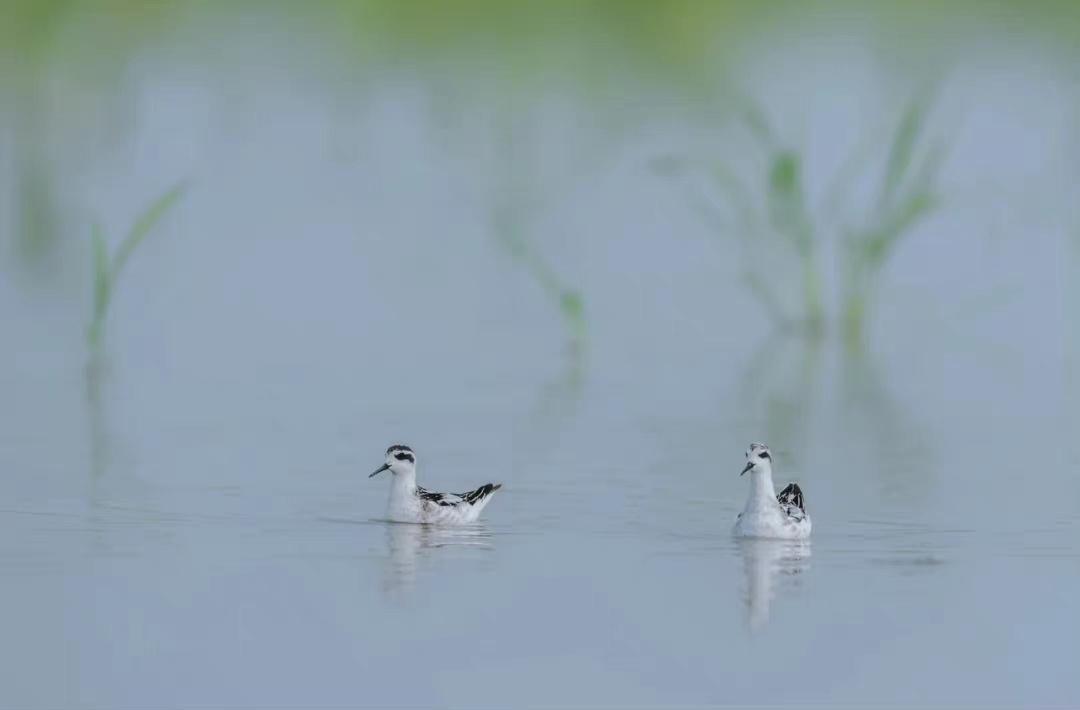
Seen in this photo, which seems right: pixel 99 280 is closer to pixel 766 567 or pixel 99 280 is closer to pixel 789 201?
pixel 789 201

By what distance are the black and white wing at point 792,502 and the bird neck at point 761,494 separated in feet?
0.29

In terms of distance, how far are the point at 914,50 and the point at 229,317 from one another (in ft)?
38.3

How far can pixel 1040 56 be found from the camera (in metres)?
30.8

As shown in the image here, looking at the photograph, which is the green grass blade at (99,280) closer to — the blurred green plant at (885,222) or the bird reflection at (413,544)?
the bird reflection at (413,544)

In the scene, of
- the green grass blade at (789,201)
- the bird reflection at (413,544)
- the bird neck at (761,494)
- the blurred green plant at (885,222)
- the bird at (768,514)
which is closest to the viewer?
the bird reflection at (413,544)

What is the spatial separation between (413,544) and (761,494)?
5.48ft

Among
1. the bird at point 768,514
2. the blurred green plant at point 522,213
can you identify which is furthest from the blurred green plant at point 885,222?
the bird at point 768,514

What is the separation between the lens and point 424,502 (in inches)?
572

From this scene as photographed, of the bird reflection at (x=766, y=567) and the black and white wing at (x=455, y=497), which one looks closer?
the bird reflection at (x=766, y=567)

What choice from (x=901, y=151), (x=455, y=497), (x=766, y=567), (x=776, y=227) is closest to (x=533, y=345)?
(x=776, y=227)

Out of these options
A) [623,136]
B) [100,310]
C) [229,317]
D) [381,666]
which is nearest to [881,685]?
[381,666]

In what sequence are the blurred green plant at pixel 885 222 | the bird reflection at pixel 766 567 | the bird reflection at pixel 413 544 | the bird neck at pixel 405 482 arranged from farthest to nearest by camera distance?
1. the blurred green plant at pixel 885 222
2. the bird neck at pixel 405 482
3. the bird reflection at pixel 413 544
4. the bird reflection at pixel 766 567

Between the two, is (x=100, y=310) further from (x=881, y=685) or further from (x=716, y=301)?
(x=881, y=685)

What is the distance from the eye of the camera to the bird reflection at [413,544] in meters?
12.7
